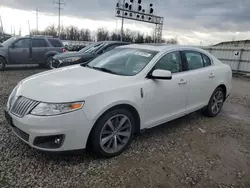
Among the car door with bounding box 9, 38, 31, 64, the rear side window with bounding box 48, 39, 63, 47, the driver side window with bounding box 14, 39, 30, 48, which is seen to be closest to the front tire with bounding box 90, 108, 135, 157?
the car door with bounding box 9, 38, 31, 64

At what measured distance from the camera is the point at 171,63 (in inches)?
147

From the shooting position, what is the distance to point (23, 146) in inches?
123

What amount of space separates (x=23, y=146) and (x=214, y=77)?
12.4 feet

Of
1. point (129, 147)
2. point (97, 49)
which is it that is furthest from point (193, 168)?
point (97, 49)

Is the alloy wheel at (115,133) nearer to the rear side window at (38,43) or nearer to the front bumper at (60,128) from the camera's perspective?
the front bumper at (60,128)

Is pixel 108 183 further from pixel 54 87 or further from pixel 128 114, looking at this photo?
pixel 54 87

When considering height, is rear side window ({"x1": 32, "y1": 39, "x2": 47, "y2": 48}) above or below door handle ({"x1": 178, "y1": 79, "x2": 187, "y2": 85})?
above

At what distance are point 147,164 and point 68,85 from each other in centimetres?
148

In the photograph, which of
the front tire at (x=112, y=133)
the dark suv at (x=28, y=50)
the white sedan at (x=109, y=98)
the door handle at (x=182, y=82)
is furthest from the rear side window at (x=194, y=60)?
the dark suv at (x=28, y=50)

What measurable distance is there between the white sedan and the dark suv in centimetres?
756

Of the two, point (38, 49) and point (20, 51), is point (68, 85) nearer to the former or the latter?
point (20, 51)

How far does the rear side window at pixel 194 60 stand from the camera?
13.3ft

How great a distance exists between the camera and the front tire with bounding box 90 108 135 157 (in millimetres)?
2732

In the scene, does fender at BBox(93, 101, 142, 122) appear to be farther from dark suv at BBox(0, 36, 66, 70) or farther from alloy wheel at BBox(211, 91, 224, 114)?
dark suv at BBox(0, 36, 66, 70)
